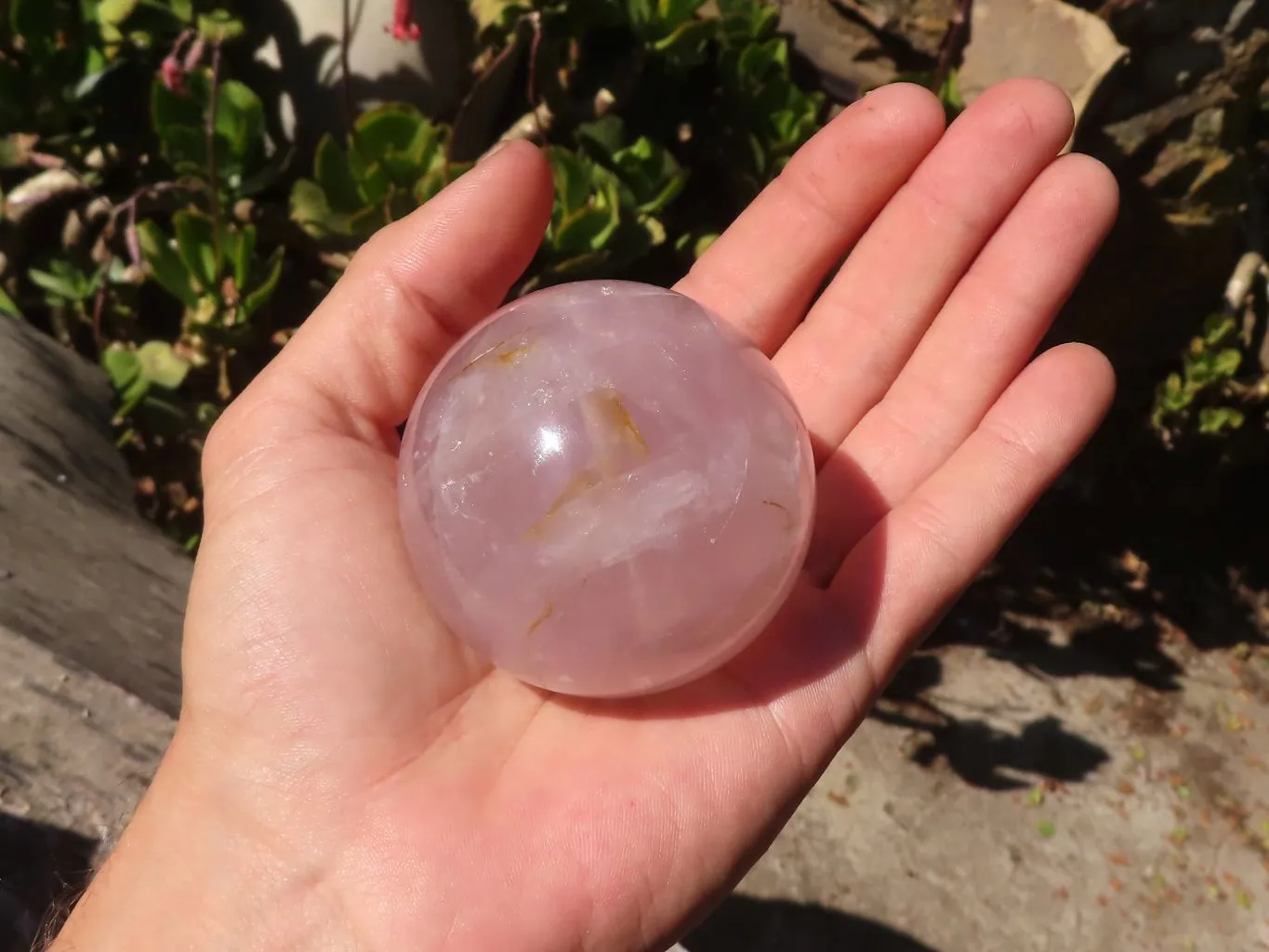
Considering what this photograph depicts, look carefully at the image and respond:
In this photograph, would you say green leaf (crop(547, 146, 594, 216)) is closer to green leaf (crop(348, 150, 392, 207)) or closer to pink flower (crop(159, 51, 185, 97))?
green leaf (crop(348, 150, 392, 207))

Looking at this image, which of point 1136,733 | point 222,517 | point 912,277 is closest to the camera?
point 222,517

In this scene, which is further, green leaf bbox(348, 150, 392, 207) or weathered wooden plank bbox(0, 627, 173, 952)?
green leaf bbox(348, 150, 392, 207)

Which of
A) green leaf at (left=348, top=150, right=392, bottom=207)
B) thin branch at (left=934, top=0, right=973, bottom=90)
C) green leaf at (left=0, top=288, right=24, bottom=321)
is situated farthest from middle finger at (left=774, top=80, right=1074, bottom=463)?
green leaf at (left=0, top=288, right=24, bottom=321)

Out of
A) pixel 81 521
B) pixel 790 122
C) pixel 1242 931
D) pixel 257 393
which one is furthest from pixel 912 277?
pixel 1242 931

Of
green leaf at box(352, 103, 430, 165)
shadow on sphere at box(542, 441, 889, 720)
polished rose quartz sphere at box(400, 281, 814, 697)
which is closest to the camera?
polished rose quartz sphere at box(400, 281, 814, 697)

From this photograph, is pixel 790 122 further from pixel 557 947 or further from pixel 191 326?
pixel 557 947

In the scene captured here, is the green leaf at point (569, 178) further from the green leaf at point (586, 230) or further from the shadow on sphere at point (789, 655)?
the shadow on sphere at point (789, 655)
